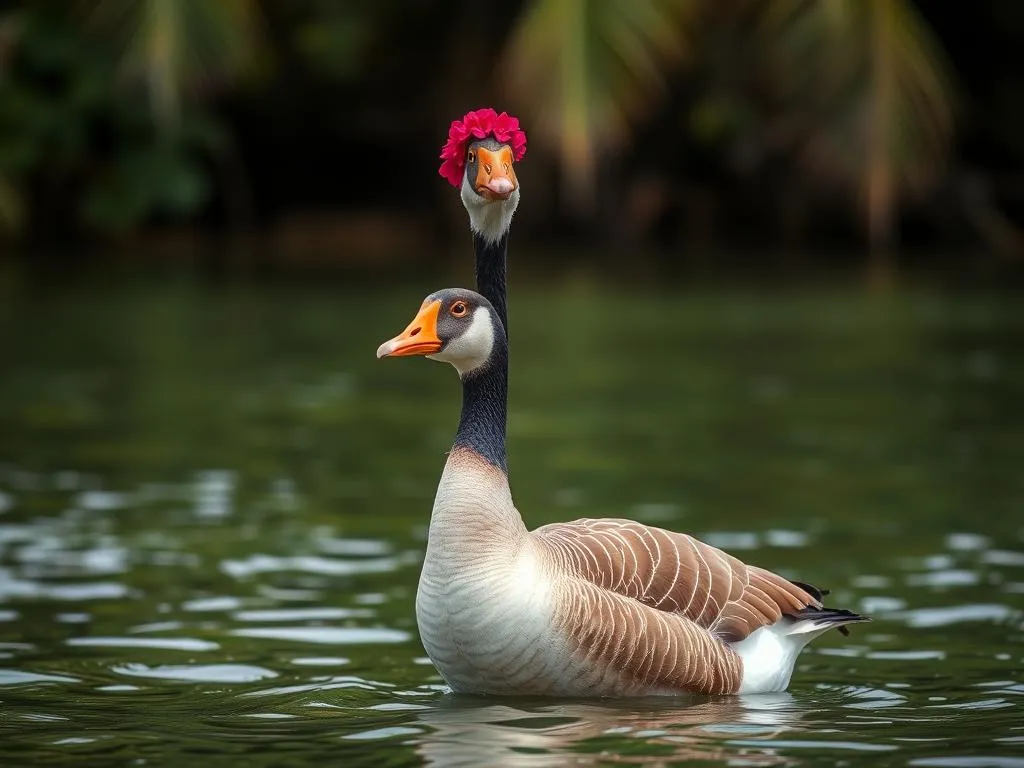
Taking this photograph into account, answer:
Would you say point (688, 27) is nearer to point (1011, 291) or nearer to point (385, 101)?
point (1011, 291)

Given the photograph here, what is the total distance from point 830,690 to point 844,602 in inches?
73.8

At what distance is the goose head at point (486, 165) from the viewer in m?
7.12

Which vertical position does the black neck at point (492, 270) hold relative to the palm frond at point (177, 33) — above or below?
below

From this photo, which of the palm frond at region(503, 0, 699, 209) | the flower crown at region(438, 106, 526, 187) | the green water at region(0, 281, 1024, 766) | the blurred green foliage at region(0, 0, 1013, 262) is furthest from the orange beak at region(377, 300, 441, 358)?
the blurred green foliage at region(0, 0, 1013, 262)

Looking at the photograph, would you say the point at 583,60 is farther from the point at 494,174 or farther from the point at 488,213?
the point at 494,174

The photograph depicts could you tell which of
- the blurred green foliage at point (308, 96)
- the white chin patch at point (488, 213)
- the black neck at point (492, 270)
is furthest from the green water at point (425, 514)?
the blurred green foliage at point (308, 96)

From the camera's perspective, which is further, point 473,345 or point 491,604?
point 473,345

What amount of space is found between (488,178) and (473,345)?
2.22 feet

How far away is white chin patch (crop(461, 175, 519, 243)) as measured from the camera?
7309 millimetres

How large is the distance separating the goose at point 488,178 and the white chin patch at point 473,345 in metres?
0.26

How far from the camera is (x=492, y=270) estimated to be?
24.5 ft

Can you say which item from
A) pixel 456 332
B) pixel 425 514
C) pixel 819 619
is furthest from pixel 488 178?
pixel 425 514

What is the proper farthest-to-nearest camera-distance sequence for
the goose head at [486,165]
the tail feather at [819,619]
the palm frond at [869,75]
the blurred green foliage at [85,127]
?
the blurred green foliage at [85,127] → the palm frond at [869,75] → the tail feather at [819,619] → the goose head at [486,165]

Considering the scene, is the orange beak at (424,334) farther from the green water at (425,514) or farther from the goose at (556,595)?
the green water at (425,514)
